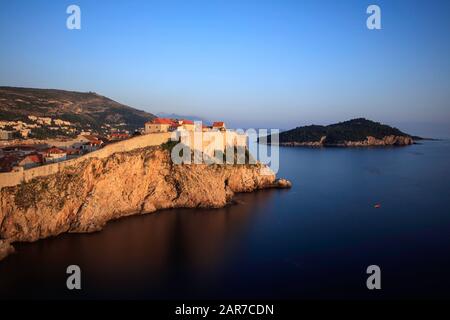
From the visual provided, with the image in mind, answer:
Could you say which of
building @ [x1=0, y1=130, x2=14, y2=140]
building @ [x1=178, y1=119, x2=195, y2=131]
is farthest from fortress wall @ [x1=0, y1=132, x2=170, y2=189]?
building @ [x1=0, y1=130, x2=14, y2=140]

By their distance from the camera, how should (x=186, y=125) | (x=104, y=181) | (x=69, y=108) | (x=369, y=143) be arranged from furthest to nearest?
(x=369, y=143), (x=69, y=108), (x=186, y=125), (x=104, y=181)

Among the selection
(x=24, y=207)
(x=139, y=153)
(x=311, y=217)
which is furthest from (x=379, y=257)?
(x=24, y=207)

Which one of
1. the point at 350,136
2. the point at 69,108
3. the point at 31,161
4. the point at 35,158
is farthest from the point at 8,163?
the point at 350,136

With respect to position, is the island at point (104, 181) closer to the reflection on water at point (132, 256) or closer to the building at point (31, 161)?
the building at point (31, 161)

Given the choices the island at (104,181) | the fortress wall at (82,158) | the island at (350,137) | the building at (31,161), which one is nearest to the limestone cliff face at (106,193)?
the island at (104,181)

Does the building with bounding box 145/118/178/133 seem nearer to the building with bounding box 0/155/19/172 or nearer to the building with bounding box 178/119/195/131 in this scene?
the building with bounding box 178/119/195/131

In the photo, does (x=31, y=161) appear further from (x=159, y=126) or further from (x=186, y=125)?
(x=186, y=125)
